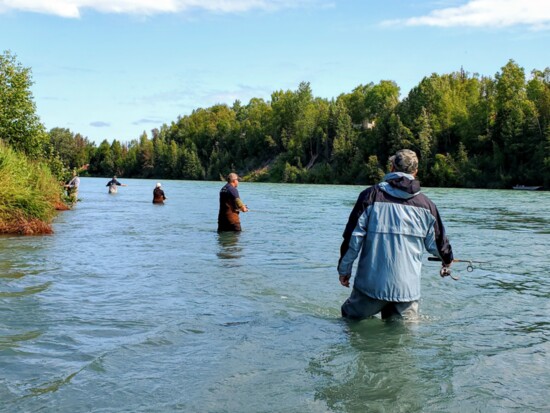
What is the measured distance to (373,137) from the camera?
365ft

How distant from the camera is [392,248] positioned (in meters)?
6.03

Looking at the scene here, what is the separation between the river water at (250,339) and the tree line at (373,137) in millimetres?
62671

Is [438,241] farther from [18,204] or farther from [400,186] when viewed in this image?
[18,204]

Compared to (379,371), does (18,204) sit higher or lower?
higher

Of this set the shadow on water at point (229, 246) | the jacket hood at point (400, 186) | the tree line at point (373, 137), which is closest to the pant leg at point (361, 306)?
A: the jacket hood at point (400, 186)

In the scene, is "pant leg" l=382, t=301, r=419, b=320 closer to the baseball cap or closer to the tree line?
the baseball cap

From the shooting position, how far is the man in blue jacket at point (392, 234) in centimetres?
598

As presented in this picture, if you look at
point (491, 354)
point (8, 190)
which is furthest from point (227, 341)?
point (8, 190)

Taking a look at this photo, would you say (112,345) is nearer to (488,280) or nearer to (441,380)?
(441,380)

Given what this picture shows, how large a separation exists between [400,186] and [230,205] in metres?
10.9

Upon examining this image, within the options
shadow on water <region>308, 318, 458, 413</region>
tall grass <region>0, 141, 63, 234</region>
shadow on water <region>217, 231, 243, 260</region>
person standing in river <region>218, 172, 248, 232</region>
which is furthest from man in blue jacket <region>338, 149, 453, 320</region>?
tall grass <region>0, 141, 63, 234</region>

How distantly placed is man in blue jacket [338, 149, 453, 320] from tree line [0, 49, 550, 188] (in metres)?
67.5

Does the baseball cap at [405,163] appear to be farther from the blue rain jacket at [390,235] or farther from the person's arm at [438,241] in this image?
the person's arm at [438,241]

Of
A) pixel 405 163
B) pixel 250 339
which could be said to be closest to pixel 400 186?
pixel 405 163
